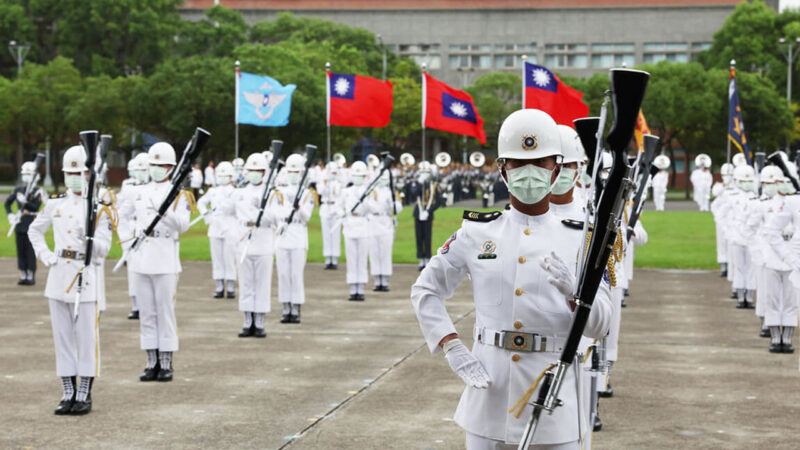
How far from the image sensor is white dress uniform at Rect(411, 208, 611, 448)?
453 centimetres

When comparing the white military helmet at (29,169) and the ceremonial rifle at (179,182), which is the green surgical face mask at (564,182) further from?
the white military helmet at (29,169)

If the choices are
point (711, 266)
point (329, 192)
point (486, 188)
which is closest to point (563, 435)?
point (711, 266)

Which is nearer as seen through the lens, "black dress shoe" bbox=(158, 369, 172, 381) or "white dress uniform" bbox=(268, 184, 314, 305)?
"black dress shoe" bbox=(158, 369, 172, 381)

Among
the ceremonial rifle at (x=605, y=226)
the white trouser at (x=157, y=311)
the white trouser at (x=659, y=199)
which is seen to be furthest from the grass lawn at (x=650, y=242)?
the ceremonial rifle at (x=605, y=226)

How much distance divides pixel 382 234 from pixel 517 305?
556 inches

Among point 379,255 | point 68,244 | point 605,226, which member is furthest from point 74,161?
point 379,255

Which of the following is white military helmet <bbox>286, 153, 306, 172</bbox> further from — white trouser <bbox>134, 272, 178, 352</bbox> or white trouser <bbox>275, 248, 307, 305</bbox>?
white trouser <bbox>134, 272, 178, 352</bbox>

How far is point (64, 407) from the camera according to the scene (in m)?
8.69

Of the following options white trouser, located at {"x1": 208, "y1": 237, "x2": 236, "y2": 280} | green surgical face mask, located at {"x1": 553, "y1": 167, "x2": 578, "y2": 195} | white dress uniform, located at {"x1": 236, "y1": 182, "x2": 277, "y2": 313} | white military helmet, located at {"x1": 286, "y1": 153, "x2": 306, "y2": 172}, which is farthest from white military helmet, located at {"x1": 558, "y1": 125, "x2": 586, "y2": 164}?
white trouser, located at {"x1": 208, "y1": 237, "x2": 236, "y2": 280}

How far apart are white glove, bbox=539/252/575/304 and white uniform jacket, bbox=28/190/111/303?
5625mm

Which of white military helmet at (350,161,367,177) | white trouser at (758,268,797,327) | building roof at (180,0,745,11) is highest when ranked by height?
building roof at (180,0,745,11)

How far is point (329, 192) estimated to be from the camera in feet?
84.5

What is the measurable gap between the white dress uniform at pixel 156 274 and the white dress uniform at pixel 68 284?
1.06m

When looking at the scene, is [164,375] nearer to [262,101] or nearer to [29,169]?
[29,169]
